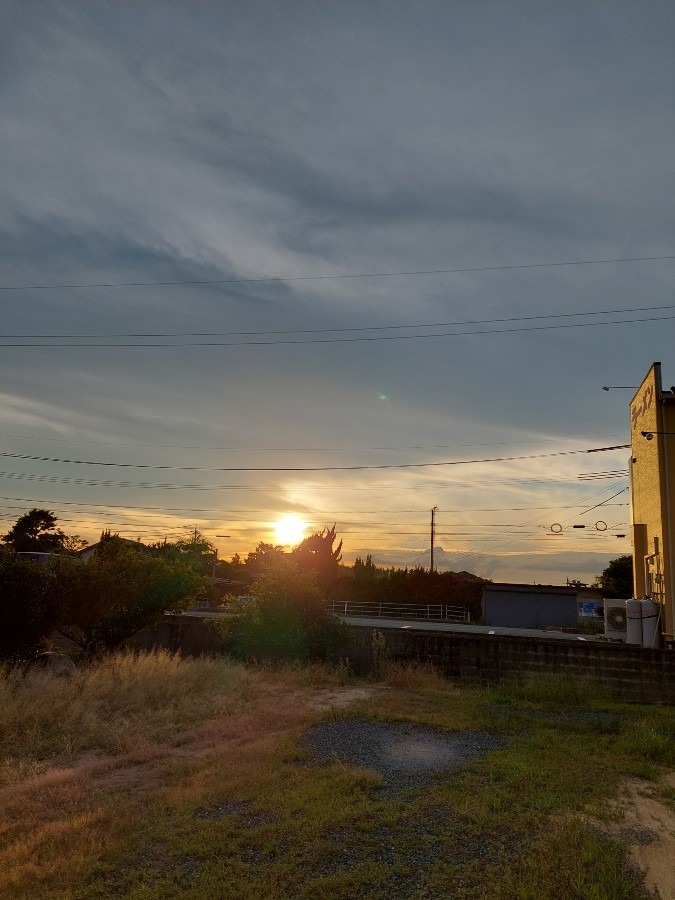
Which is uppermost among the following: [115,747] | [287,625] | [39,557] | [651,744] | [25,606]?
[39,557]

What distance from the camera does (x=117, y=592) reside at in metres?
19.2

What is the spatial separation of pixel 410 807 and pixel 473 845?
3.55 ft

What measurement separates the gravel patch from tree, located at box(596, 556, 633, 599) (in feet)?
124

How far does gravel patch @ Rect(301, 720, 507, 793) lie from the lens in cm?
820

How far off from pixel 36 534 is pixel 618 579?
46777 mm

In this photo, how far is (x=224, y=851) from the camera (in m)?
5.70

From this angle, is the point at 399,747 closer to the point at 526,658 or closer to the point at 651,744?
the point at 651,744

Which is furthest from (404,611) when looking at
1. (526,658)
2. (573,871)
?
(573,871)

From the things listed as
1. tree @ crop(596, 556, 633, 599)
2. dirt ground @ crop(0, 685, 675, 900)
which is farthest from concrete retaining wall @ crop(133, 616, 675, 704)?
tree @ crop(596, 556, 633, 599)

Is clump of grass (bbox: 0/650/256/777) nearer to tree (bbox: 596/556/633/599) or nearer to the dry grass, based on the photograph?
the dry grass

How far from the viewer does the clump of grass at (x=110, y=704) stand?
9.58m

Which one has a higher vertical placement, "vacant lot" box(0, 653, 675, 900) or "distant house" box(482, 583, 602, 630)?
"distant house" box(482, 583, 602, 630)

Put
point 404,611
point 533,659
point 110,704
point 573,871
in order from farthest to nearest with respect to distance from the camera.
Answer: point 404,611 → point 533,659 → point 110,704 → point 573,871

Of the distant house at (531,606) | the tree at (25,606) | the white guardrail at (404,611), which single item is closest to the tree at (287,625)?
the tree at (25,606)
